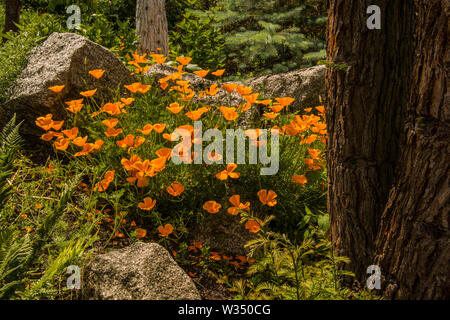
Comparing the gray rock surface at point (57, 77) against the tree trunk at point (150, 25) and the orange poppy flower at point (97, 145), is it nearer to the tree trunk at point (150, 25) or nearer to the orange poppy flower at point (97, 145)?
the orange poppy flower at point (97, 145)

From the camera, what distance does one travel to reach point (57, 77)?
9.66 feet

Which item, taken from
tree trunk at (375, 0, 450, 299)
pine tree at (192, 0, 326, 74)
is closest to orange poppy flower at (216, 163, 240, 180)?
tree trunk at (375, 0, 450, 299)

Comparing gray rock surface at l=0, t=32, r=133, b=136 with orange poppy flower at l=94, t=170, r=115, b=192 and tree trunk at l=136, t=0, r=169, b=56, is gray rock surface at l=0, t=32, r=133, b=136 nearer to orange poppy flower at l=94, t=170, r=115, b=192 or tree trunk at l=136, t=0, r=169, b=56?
orange poppy flower at l=94, t=170, r=115, b=192

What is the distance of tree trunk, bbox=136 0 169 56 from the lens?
6191mm

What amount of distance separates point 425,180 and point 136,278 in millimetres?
1231

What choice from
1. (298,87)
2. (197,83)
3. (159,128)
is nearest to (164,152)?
(159,128)

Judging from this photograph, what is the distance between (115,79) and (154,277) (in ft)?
7.03

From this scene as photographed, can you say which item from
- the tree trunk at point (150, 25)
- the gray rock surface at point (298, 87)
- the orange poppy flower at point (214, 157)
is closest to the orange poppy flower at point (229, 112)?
the orange poppy flower at point (214, 157)

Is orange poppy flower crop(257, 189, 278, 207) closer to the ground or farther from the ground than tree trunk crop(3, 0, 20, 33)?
closer to the ground

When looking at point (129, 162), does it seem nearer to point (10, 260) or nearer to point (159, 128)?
point (159, 128)

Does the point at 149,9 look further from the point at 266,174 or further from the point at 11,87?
the point at 266,174

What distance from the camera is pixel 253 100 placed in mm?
2457

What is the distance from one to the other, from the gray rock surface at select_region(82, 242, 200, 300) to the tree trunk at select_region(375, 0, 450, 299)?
0.89m
